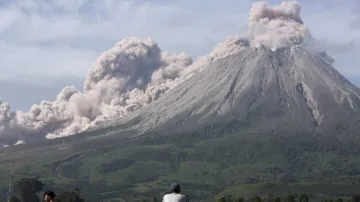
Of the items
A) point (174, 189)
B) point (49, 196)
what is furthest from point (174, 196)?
point (49, 196)

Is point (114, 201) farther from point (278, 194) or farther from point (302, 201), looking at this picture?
point (302, 201)

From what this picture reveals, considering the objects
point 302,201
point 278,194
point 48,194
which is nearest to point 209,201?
point 278,194

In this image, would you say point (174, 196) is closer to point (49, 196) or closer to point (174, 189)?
point (174, 189)

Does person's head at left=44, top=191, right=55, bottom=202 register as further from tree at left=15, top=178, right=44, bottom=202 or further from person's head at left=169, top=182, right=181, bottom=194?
tree at left=15, top=178, right=44, bottom=202

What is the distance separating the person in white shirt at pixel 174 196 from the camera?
17.9m

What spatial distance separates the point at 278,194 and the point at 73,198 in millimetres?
101825

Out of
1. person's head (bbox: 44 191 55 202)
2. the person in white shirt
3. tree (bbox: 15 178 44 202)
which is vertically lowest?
the person in white shirt

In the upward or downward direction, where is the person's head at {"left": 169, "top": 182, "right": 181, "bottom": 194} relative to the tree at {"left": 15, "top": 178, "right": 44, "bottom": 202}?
downward

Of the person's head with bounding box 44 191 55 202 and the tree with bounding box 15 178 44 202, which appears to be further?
the tree with bounding box 15 178 44 202

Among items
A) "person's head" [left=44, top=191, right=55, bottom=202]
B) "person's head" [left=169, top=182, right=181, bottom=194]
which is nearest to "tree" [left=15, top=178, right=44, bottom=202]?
"person's head" [left=44, top=191, right=55, bottom=202]

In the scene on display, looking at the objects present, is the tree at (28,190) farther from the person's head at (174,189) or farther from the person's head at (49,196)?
the person's head at (174,189)

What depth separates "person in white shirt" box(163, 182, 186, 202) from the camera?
17.9 m

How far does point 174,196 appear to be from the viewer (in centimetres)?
1803

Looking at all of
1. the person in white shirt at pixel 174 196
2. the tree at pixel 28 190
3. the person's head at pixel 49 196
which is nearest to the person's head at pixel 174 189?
the person in white shirt at pixel 174 196
